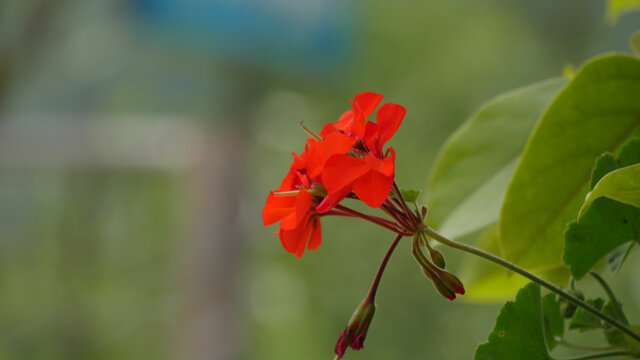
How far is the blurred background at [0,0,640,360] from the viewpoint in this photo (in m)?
1.28

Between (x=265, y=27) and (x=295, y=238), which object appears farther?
(x=265, y=27)

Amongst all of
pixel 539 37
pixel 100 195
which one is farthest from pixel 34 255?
pixel 539 37

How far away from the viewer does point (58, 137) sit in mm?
1351

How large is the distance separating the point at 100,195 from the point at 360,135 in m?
1.46

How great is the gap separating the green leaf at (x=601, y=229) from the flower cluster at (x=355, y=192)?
37 mm

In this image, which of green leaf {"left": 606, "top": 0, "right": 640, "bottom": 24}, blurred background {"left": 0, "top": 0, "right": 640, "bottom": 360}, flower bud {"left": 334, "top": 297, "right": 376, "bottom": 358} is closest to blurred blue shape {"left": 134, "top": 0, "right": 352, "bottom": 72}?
blurred background {"left": 0, "top": 0, "right": 640, "bottom": 360}

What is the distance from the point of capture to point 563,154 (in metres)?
0.20

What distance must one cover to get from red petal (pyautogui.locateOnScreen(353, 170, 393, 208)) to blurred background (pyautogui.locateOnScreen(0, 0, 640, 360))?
101 cm

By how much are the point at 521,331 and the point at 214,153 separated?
3.85 feet

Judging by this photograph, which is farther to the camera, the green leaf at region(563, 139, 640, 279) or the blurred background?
the blurred background

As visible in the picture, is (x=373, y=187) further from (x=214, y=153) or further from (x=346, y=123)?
(x=214, y=153)

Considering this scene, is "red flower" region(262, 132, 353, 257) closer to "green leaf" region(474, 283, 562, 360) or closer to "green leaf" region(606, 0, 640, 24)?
"green leaf" region(474, 283, 562, 360)

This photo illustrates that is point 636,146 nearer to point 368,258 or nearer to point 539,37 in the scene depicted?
point 368,258

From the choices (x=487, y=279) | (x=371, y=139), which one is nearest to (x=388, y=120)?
(x=371, y=139)
